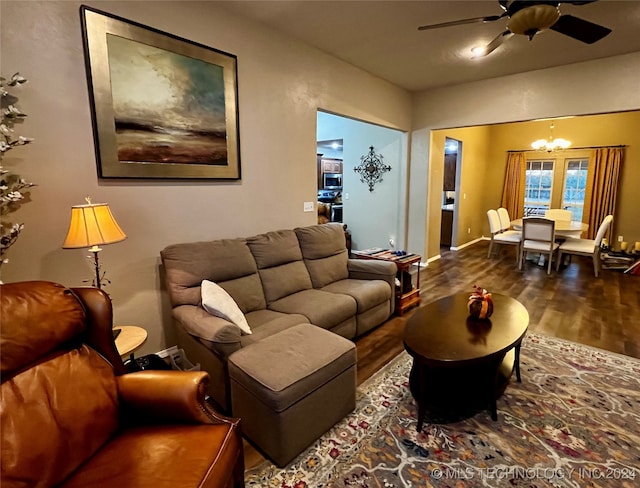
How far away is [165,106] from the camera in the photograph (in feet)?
8.45

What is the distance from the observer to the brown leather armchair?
1.11 metres

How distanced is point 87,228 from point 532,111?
5349 millimetres

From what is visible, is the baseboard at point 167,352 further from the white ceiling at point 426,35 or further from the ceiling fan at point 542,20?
the ceiling fan at point 542,20

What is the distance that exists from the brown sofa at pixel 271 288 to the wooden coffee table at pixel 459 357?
0.79 m

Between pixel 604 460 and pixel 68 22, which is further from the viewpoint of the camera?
pixel 68 22

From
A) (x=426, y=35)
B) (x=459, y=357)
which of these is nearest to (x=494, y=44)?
(x=426, y=35)

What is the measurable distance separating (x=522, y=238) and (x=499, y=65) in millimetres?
2855

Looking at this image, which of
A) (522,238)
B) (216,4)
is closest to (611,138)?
(522,238)

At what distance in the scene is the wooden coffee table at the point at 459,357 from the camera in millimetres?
1858

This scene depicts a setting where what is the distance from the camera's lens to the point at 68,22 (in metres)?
2.10

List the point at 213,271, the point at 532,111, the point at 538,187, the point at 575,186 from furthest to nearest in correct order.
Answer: the point at 538,187, the point at 575,186, the point at 532,111, the point at 213,271

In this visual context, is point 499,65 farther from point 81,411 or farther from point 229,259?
point 81,411

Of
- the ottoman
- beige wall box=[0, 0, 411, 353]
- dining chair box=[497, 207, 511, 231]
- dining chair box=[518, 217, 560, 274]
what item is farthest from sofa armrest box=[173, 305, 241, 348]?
dining chair box=[497, 207, 511, 231]

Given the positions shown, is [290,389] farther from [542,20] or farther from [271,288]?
[542,20]
